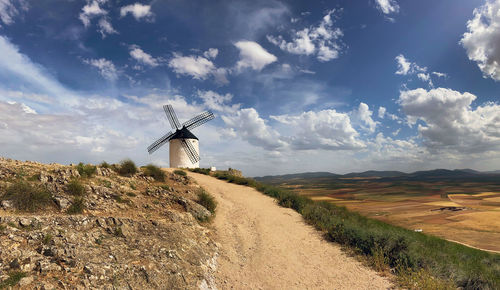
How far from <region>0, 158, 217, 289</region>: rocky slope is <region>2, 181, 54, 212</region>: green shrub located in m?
0.11

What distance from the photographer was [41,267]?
5.67 metres

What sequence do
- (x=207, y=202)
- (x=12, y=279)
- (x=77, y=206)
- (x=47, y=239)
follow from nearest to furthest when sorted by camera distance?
(x=12, y=279) < (x=47, y=239) < (x=77, y=206) < (x=207, y=202)

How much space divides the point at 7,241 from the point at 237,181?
20.9 metres

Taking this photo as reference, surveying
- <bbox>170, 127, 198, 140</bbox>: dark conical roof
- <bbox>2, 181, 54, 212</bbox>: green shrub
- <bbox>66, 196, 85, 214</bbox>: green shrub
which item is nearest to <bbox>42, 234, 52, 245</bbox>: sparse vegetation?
<bbox>66, 196, 85, 214</bbox>: green shrub

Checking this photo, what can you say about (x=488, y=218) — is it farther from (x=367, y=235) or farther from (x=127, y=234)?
(x=127, y=234)

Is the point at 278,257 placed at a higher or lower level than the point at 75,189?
lower

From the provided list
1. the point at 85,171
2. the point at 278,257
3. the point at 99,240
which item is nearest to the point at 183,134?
the point at 85,171

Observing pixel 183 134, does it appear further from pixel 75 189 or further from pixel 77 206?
pixel 77 206

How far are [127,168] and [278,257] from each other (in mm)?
11996

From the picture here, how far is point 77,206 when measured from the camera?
980cm

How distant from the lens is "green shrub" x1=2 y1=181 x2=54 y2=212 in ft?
29.0

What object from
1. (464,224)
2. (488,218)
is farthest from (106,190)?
(488,218)

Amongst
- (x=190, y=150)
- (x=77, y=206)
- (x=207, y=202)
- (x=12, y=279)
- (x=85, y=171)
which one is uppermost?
(x=190, y=150)

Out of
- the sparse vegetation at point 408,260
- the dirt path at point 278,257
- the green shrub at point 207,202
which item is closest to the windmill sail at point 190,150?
the dirt path at point 278,257
